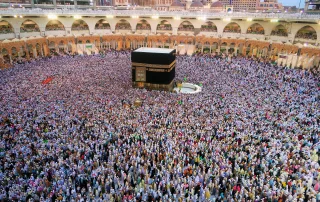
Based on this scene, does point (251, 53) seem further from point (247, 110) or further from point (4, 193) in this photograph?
point (4, 193)

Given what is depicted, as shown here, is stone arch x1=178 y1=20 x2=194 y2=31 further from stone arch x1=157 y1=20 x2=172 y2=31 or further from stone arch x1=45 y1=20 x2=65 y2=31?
stone arch x1=45 y1=20 x2=65 y2=31

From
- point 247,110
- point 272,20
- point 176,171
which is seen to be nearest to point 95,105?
point 176,171

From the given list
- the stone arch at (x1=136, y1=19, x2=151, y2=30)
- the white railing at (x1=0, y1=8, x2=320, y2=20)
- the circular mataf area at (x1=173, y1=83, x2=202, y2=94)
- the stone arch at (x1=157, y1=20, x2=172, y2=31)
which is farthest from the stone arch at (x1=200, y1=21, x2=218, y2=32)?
the circular mataf area at (x1=173, y1=83, x2=202, y2=94)

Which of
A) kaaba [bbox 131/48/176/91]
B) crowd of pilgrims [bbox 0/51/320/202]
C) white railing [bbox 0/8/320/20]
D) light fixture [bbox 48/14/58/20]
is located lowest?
crowd of pilgrims [bbox 0/51/320/202]

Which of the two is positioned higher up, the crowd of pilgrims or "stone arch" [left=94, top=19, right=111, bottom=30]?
"stone arch" [left=94, top=19, right=111, bottom=30]

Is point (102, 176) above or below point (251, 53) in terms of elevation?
below

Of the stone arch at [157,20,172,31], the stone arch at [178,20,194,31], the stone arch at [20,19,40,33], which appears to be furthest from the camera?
the stone arch at [157,20,172,31]
